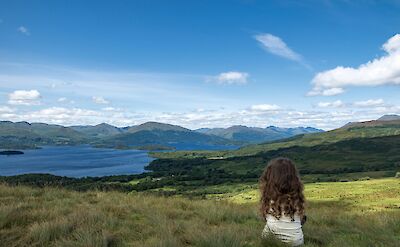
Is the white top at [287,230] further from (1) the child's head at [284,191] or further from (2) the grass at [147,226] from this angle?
(2) the grass at [147,226]

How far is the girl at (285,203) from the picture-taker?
8570 mm

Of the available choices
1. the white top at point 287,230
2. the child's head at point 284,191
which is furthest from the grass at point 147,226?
the child's head at point 284,191

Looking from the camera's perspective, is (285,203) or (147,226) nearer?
(285,203)

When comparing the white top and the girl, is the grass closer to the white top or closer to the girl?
Result: the white top

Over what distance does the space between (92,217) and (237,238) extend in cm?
416

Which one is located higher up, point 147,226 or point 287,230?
point 287,230

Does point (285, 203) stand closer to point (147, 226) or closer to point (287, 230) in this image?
point (287, 230)

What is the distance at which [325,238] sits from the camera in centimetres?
955

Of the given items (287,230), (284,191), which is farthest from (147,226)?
(284,191)

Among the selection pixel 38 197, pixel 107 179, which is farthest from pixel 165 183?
pixel 38 197

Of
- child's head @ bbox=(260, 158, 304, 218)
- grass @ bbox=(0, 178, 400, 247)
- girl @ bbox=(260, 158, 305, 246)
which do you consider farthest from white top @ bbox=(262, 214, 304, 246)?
grass @ bbox=(0, 178, 400, 247)

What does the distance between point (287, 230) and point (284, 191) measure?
0.97 m

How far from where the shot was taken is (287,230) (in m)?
8.57

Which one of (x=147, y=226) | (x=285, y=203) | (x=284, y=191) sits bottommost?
(x=147, y=226)
